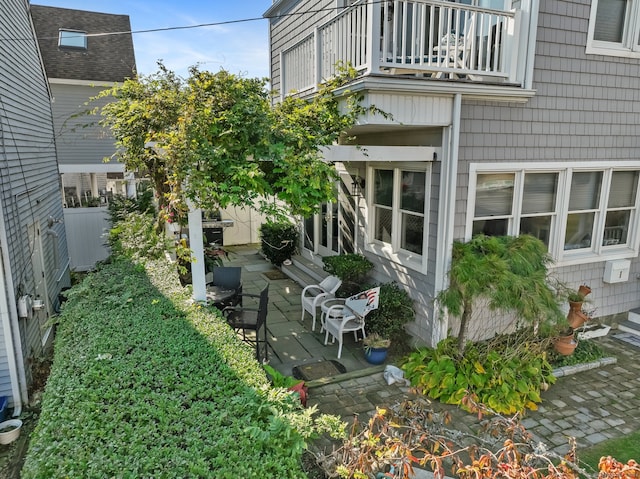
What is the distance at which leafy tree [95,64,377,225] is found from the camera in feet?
14.9

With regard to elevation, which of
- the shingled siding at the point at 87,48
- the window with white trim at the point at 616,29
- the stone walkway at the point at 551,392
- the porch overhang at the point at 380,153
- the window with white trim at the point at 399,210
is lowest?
the stone walkway at the point at 551,392

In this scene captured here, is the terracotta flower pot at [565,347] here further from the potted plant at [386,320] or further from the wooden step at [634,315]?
the wooden step at [634,315]

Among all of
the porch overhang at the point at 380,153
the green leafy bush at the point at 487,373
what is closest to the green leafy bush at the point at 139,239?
the porch overhang at the point at 380,153

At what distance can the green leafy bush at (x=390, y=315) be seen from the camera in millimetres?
5934

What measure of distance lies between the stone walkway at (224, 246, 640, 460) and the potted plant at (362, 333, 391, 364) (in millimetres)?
136

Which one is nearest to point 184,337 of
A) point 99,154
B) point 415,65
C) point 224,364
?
point 224,364

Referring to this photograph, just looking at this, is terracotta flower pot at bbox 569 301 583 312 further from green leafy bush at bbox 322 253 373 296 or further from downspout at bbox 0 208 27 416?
downspout at bbox 0 208 27 416

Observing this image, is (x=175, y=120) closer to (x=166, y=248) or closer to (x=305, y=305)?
(x=166, y=248)

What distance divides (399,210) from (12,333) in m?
5.29

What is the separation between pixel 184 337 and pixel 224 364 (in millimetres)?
704

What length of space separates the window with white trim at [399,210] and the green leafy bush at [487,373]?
1.39 metres

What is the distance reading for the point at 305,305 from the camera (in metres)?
7.20

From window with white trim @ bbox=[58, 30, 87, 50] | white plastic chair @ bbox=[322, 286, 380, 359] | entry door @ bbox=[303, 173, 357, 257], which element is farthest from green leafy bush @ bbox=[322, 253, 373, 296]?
window with white trim @ bbox=[58, 30, 87, 50]

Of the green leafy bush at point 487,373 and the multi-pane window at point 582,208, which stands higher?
the multi-pane window at point 582,208
